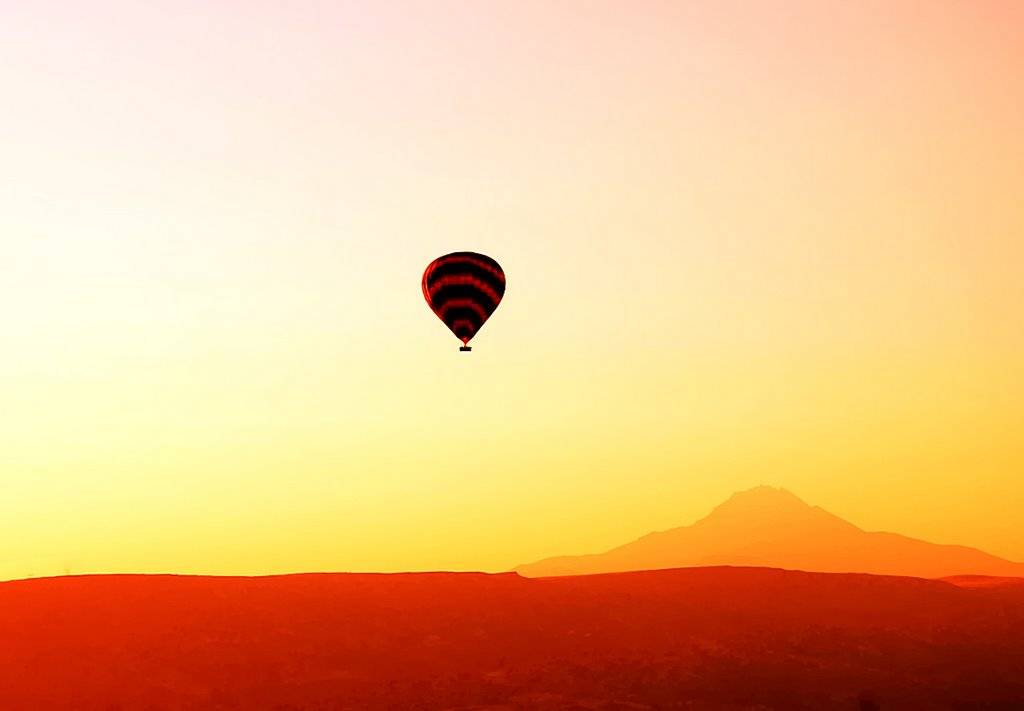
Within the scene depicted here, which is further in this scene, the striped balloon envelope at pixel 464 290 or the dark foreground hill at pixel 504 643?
the dark foreground hill at pixel 504 643

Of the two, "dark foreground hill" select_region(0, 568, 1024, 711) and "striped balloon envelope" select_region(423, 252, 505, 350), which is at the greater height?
"striped balloon envelope" select_region(423, 252, 505, 350)

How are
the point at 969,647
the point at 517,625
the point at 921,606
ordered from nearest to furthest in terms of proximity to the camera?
the point at 969,647 < the point at 517,625 < the point at 921,606

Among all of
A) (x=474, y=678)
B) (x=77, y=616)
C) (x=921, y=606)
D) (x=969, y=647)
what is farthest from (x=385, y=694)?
(x=921, y=606)

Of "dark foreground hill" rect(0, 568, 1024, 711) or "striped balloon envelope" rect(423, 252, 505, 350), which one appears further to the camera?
"dark foreground hill" rect(0, 568, 1024, 711)

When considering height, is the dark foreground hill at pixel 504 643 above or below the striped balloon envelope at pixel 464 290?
below

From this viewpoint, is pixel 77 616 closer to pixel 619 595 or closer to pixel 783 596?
pixel 619 595
